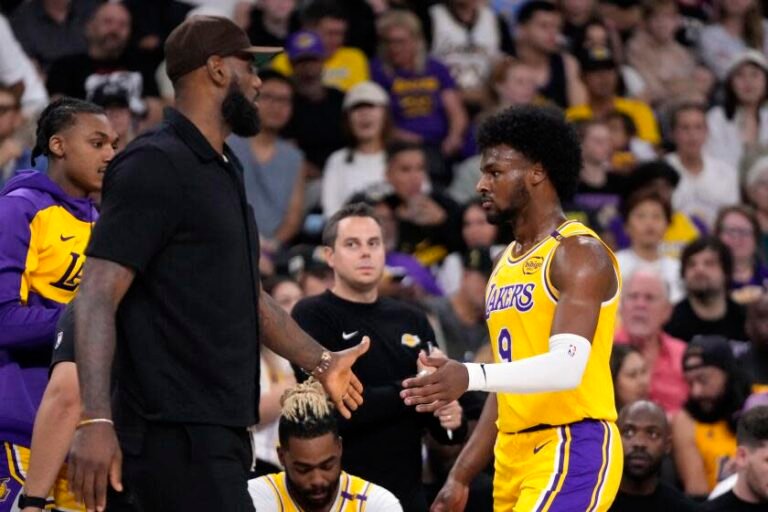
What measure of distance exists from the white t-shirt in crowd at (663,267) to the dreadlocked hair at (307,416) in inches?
159

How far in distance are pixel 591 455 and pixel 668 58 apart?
30.0 feet

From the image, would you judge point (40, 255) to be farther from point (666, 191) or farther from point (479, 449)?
point (666, 191)

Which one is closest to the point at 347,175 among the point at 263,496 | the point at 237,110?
the point at 263,496

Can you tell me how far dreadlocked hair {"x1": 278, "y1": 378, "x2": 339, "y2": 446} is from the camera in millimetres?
6211

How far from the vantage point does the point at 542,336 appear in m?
5.04

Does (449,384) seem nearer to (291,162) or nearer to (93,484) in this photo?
(93,484)

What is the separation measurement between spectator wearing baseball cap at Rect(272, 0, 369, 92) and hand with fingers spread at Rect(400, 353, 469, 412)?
7.05 metres

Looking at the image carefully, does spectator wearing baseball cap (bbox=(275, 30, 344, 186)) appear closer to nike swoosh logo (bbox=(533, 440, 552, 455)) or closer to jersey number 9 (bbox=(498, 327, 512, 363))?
jersey number 9 (bbox=(498, 327, 512, 363))

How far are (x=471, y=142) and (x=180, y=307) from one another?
24.6 ft

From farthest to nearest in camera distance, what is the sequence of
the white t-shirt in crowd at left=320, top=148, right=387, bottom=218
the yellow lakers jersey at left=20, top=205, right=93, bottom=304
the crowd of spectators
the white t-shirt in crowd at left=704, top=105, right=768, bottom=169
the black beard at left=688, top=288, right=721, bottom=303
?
the white t-shirt in crowd at left=704, top=105, right=768, bottom=169, the white t-shirt in crowd at left=320, top=148, right=387, bottom=218, the black beard at left=688, top=288, right=721, bottom=303, the crowd of spectators, the yellow lakers jersey at left=20, top=205, right=93, bottom=304

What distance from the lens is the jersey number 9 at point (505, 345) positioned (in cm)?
517

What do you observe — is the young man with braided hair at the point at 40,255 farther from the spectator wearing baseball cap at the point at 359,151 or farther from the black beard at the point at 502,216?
the spectator wearing baseball cap at the point at 359,151

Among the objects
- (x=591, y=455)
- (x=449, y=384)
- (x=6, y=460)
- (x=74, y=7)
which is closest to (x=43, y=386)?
(x=6, y=460)

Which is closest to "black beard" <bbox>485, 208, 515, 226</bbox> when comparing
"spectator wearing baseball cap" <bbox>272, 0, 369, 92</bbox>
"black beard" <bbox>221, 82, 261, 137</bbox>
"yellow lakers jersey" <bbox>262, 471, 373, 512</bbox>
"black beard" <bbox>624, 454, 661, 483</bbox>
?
"black beard" <bbox>221, 82, 261, 137</bbox>
